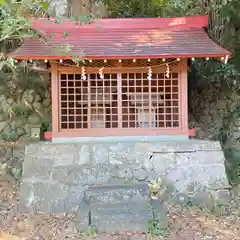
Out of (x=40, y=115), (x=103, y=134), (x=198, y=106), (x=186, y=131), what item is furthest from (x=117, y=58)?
(x=198, y=106)

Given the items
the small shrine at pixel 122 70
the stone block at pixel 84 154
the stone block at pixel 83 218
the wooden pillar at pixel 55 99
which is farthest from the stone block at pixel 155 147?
the stone block at pixel 83 218

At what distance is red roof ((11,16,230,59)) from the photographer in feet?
22.6

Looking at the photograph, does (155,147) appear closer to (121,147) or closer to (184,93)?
(121,147)

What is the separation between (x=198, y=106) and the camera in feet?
36.4

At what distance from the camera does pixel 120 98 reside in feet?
24.6

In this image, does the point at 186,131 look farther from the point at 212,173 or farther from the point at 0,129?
the point at 0,129

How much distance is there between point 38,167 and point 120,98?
82.1 inches

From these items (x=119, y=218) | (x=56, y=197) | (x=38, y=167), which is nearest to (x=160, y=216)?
(x=119, y=218)

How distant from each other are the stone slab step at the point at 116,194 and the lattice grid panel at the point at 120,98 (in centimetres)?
184

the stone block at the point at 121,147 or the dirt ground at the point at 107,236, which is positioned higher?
the stone block at the point at 121,147

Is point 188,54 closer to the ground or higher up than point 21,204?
higher up

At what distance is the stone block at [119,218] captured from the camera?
557 centimetres

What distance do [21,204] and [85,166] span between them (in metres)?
1.33

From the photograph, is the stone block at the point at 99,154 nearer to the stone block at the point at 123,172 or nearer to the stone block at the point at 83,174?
the stone block at the point at 83,174
